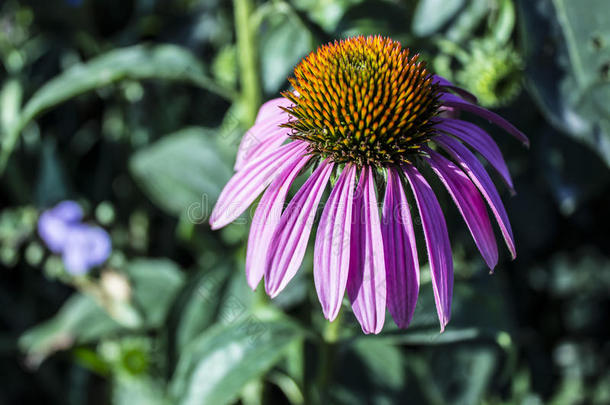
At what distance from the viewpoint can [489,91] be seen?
0.97 meters

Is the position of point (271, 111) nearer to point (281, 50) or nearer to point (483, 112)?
point (483, 112)

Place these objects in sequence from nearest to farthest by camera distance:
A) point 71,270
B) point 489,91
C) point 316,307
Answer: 1. point 489,91
2. point 316,307
3. point 71,270

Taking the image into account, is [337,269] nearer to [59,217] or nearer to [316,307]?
[316,307]

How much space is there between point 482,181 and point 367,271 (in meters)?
0.15

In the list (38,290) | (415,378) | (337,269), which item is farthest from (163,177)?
(337,269)

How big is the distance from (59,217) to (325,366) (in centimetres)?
76

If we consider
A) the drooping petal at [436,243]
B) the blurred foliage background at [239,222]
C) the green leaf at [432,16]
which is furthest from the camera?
the green leaf at [432,16]

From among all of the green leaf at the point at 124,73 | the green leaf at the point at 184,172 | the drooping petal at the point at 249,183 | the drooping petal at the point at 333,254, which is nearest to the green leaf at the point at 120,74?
the green leaf at the point at 124,73

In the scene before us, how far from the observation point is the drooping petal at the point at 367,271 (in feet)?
1.85

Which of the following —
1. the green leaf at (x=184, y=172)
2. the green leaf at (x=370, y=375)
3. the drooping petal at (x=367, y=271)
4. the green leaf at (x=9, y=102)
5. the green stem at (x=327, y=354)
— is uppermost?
the drooping petal at (x=367, y=271)

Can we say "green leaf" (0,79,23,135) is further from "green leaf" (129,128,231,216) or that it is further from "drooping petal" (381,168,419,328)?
"drooping petal" (381,168,419,328)

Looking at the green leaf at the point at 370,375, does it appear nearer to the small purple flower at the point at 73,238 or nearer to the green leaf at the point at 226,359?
the green leaf at the point at 226,359

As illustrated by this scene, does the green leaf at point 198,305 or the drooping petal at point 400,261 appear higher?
the drooping petal at point 400,261

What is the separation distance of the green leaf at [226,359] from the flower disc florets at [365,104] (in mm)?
297
